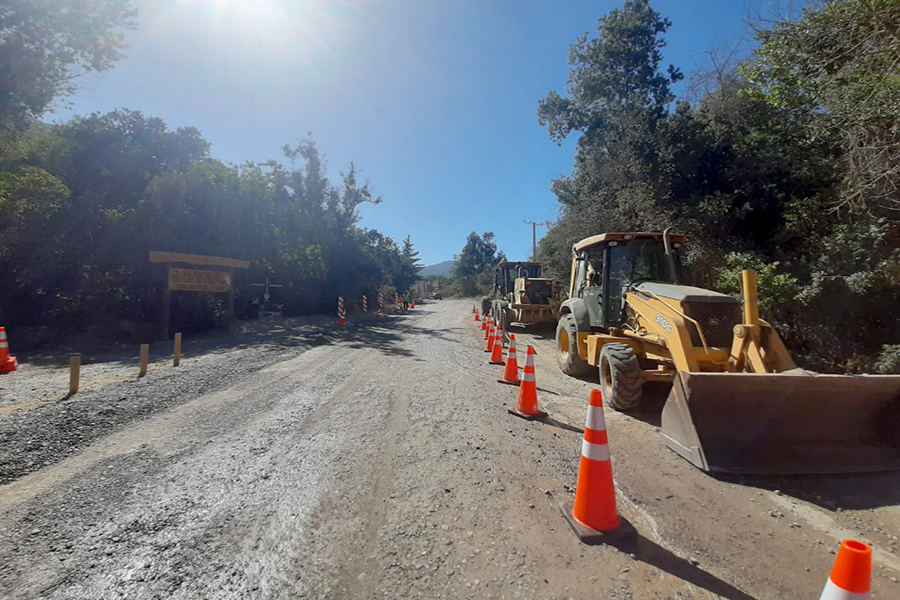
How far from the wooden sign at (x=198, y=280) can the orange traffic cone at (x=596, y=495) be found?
13635 millimetres

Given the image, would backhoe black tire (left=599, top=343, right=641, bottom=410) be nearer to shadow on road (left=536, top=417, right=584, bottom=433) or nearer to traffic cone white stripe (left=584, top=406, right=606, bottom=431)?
shadow on road (left=536, top=417, right=584, bottom=433)

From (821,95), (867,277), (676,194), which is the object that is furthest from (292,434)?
(676,194)

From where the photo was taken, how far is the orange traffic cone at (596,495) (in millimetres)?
2762

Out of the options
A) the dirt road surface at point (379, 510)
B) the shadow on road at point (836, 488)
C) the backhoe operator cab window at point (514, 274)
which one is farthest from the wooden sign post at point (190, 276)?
the shadow on road at point (836, 488)

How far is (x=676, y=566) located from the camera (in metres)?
2.50

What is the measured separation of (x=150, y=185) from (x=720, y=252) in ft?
61.3

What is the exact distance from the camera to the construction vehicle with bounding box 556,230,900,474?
3.69 meters

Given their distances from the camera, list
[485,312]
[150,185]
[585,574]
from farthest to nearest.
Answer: [485,312] → [150,185] → [585,574]

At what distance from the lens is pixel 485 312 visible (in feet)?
76.0

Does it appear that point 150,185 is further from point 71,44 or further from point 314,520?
point 314,520

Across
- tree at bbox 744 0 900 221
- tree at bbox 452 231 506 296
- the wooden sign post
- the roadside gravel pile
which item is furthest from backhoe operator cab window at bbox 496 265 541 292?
tree at bbox 452 231 506 296

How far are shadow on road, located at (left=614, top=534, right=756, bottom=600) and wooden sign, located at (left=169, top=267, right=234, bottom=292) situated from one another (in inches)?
552

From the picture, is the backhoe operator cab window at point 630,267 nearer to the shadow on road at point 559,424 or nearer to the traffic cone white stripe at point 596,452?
the shadow on road at point 559,424

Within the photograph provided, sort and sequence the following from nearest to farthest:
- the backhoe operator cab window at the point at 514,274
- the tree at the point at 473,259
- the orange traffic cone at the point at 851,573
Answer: the orange traffic cone at the point at 851,573 → the backhoe operator cab window at the point at 514,274 → the tree at the point at 473,259
